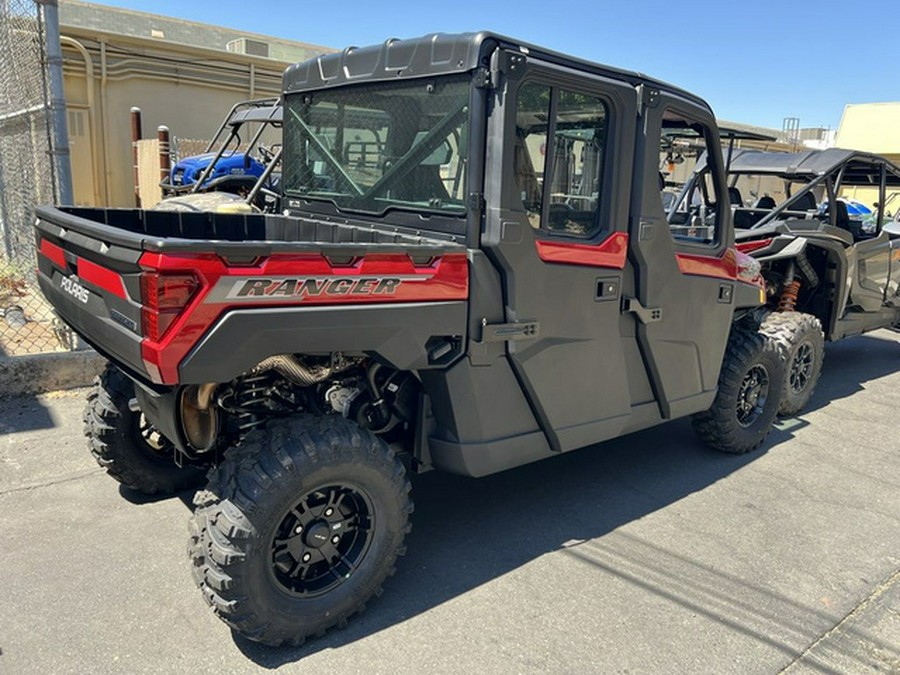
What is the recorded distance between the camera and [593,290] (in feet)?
12.0

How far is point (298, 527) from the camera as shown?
297cm

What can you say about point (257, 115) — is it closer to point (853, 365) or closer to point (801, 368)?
point (801, 368)

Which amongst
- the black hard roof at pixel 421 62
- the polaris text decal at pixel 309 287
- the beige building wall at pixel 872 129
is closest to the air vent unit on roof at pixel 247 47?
the black hard roof at pixel 421 62

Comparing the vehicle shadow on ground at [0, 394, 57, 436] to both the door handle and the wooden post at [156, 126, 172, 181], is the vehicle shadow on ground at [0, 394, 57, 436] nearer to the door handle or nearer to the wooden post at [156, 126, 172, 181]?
the door handle

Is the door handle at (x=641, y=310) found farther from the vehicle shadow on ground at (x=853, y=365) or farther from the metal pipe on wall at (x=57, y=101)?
the metal pipe on wall at (x=57, y=101)

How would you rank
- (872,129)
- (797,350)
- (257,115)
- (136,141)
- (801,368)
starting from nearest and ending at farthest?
(797,350) < (801,368) < (257,115) < (136,141) < (872,129)

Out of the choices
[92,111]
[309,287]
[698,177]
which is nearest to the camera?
[309,287]

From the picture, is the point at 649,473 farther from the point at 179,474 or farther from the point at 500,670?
the point at 179,474

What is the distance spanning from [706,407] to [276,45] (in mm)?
19717

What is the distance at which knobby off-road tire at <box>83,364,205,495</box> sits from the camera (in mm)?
3764

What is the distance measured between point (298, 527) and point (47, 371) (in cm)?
350

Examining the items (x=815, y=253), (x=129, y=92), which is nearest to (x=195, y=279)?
(x=815, y=253)

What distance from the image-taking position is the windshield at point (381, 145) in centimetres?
327

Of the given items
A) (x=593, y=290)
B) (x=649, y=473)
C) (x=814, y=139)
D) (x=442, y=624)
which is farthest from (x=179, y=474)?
(x=814, y=139)
